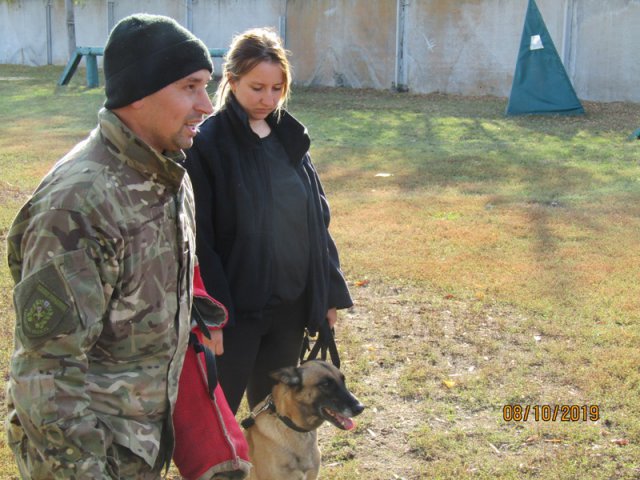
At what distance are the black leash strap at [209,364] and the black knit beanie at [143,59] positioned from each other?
2.29 feet

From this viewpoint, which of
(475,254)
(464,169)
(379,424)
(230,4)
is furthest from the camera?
(230,4)

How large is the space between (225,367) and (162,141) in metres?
1.40

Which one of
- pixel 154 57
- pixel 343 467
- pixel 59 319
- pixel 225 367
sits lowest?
pixel 343 467

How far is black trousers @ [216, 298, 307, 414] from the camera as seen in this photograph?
3.22m

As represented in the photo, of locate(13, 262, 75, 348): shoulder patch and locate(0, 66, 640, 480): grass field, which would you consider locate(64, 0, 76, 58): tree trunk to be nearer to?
locate(0, 66, 640, 480): grass field

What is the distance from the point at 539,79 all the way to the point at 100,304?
14.9 meters

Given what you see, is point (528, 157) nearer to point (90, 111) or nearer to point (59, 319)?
point (90, 111)

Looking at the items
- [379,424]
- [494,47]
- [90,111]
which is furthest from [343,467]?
[494,47]

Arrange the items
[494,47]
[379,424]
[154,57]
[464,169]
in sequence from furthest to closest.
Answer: [494,47], [464,169], [379,424], [154,57]

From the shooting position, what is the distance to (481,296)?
6.36 meters

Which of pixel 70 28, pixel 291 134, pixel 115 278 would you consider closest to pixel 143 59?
pixel 115 278

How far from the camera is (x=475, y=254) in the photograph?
7441 mm
